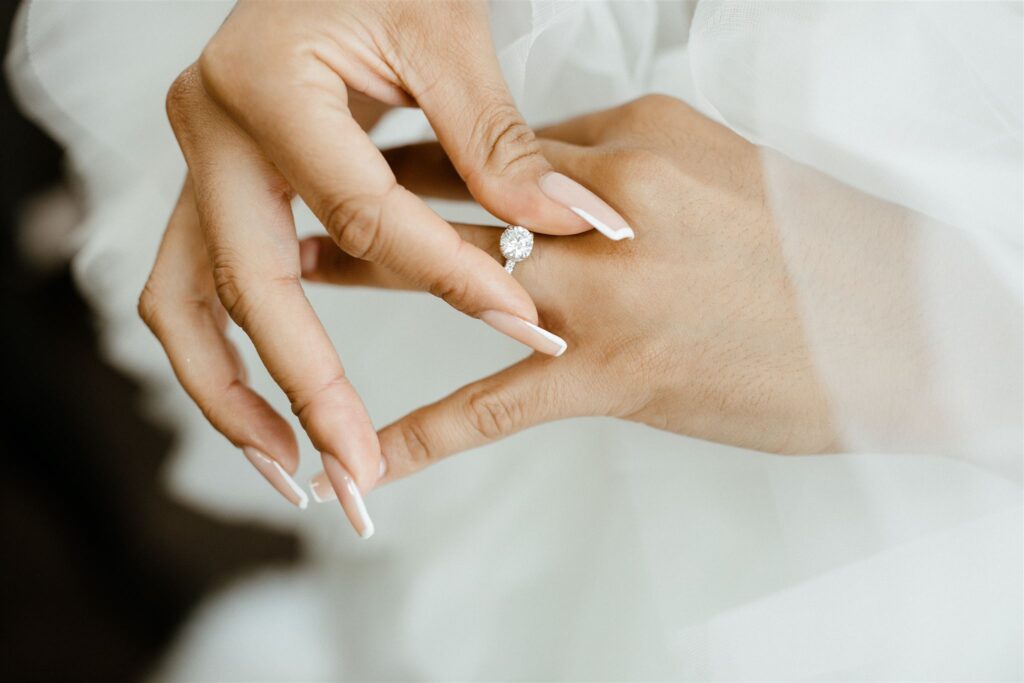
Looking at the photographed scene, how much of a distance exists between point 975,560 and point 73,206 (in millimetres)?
1465

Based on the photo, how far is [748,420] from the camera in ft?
2.96

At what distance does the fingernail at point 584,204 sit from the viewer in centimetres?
82

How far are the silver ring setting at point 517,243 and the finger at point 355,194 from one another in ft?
0.21

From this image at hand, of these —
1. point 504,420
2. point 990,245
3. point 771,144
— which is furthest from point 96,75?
point 990,245

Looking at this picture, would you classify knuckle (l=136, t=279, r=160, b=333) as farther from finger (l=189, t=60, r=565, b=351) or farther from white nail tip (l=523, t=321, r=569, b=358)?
white nail tip (l=523, t=321, r=569, b=358)

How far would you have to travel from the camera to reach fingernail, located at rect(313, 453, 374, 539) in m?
0.88

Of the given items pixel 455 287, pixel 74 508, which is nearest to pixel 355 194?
pixel 455 287

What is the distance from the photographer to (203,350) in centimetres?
106

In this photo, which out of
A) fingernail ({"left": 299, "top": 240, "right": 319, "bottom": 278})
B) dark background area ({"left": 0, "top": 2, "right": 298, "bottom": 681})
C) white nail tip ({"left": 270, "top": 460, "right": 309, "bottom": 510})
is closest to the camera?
white nail tip ({"left": 270, "top": 460, "right": 309, "bottom": 510})

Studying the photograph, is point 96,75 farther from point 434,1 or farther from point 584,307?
point 584,307

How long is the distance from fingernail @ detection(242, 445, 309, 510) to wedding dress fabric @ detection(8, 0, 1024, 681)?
0.51ft

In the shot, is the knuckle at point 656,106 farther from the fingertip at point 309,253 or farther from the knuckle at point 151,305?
the knuckle at point 151,305

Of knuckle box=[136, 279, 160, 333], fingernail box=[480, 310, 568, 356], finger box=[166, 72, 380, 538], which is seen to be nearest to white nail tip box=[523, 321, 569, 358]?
fingernail box=[480, 310, 568, 356]

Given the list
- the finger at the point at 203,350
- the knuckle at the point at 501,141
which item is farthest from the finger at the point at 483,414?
the knuckle at the point at 501,141
